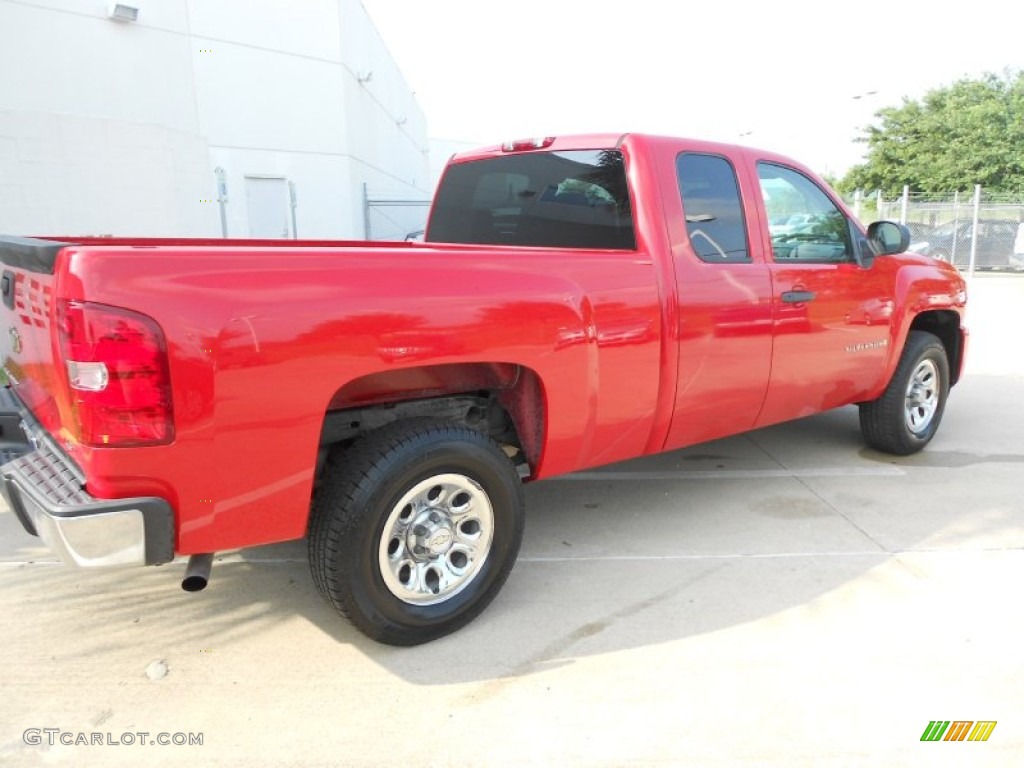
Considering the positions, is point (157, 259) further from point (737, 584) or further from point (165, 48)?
point (165, 48)

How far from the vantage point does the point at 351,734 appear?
96.7 inches

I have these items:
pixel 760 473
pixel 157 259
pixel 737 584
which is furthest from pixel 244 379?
pixel 760 473

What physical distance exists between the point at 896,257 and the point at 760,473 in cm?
163

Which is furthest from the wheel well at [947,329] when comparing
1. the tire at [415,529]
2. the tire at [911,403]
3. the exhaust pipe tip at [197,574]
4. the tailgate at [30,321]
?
the tailgate at [30,321]

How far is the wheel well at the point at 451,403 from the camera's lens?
2.83 m

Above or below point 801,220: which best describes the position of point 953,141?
above

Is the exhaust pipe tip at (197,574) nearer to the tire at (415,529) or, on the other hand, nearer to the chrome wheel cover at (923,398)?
the tire at (415,529)

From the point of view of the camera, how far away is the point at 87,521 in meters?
2.16

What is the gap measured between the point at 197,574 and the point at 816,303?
3.40 meters

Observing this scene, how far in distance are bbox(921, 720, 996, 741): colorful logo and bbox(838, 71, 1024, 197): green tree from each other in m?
34.1

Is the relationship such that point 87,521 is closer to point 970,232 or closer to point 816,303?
point 816,303

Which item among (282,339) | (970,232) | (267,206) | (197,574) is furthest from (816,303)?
(970,232)

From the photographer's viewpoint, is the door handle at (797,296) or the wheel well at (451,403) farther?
the door handle at (797,296)

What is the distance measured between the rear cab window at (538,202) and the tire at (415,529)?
143 cm
